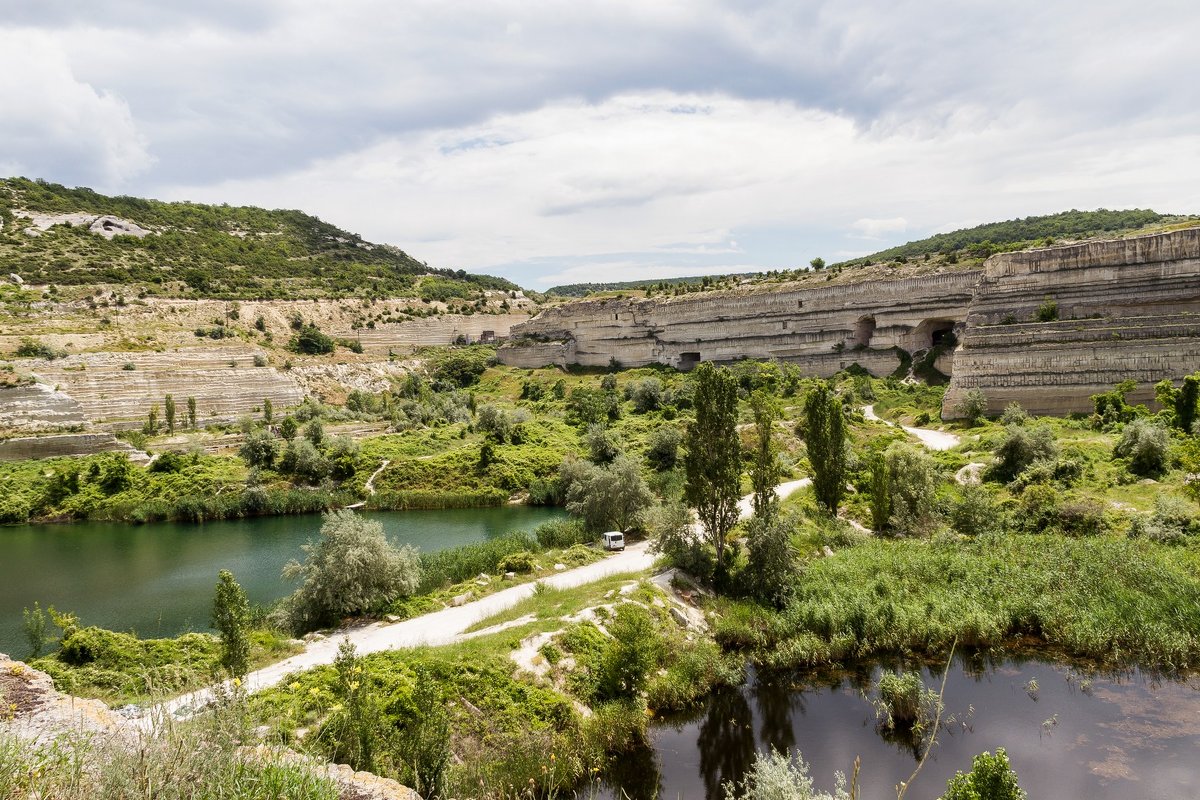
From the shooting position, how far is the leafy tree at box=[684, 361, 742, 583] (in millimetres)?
15812

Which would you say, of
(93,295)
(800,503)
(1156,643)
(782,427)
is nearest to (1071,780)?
(1156,643)

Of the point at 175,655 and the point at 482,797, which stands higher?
the point at 482,797

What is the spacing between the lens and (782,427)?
31.5m

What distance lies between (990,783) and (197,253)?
260 feet

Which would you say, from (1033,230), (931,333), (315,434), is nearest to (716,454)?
(315,434)

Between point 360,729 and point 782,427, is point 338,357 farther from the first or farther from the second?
point 360,729

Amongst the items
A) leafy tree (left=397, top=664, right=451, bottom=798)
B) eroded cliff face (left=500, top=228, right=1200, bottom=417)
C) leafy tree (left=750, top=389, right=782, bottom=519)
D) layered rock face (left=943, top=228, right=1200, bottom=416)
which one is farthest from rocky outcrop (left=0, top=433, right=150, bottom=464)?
layered rock face (left=943, top=228, right=1200, bottom=416)

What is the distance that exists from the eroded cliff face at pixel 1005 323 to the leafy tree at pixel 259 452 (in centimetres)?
3028

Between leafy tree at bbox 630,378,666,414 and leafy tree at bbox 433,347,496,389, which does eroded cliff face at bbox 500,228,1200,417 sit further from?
leafy tree at bbox 433,347,496,389

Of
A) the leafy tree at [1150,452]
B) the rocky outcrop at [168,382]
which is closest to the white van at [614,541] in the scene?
the leafy tree at [1150,452]

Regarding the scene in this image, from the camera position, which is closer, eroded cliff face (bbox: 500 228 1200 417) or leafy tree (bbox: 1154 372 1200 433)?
leafy tree (bbox: 1154 372 1200 433)

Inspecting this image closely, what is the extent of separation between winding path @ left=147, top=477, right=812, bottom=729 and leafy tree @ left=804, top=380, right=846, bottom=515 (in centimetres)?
597

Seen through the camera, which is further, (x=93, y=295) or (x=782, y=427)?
(x=93, y=295)

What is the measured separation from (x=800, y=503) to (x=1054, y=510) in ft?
22.7
